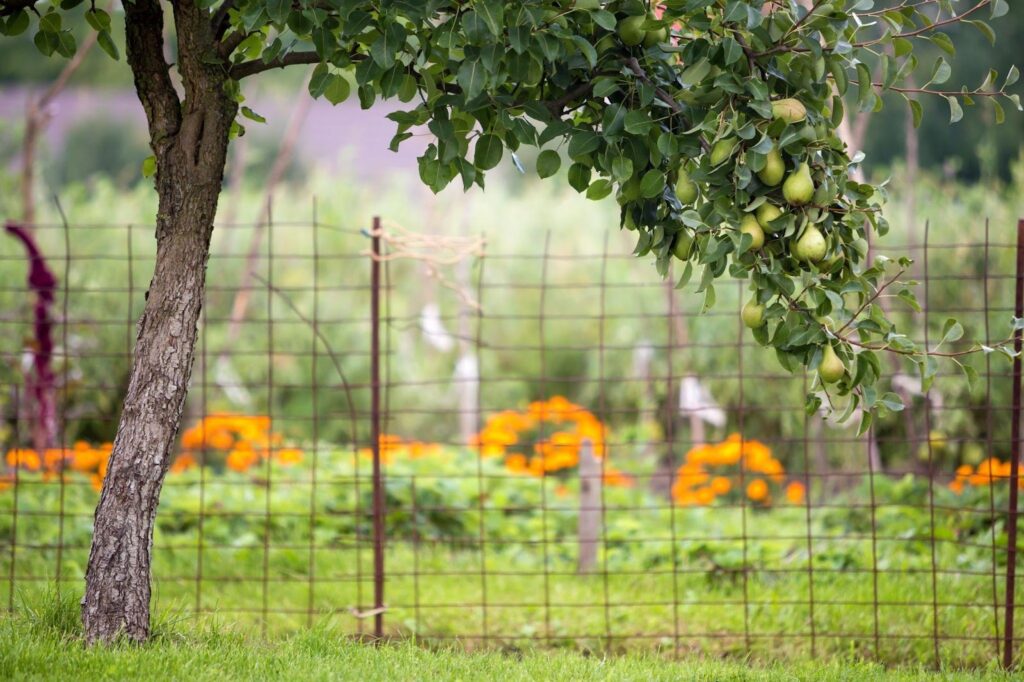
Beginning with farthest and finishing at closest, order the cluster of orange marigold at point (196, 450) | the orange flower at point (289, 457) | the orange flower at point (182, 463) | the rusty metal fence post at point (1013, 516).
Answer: the orange flower at point (182, 463)
the orange flower at point (289, 457)
the cluster of orange marigold at point (196, 450)
the rusty metal fence post at point (1013, 516)

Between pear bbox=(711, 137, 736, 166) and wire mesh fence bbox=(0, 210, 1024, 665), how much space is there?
4.28ft

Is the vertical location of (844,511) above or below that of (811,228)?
below

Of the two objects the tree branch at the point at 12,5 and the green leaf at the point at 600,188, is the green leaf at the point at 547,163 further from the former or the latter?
the tree branch at the point at 12,5

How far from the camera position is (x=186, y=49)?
2.36 meters

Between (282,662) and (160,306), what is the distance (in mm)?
944

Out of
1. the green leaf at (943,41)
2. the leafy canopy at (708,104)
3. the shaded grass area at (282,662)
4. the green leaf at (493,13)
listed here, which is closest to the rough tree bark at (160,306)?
the shaded grass area at (282,662)

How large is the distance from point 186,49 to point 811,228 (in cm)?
156

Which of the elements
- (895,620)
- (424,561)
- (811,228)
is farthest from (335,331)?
(811,228)

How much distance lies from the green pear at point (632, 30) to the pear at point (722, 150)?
300mm

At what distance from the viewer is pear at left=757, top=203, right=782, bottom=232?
189 centimetres

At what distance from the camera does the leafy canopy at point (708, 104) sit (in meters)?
1.81

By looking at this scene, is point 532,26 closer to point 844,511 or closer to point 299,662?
point 299,662

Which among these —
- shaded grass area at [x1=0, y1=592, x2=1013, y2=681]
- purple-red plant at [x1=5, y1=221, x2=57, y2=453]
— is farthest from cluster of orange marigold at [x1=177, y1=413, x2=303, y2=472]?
shaded grass area at [x1=0, y1=592, x2=1013, y2=681]

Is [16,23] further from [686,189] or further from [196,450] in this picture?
[196,450]
